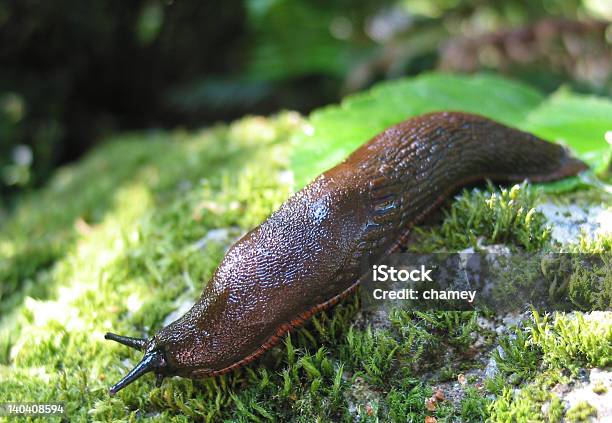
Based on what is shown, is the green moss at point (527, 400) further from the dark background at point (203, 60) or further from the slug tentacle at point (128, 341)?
the dark background at point (203, 60)

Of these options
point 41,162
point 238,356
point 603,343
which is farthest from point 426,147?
point 41,162

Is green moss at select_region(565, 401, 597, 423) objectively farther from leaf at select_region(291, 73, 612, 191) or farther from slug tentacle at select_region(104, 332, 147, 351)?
slug tentacle at select_region(104, 332, 147, 351)

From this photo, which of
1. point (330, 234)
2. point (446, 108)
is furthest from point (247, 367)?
point (446, 108)

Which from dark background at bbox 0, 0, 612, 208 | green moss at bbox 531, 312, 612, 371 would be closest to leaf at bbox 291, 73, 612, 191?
green moss at bbox 531, 312, 612, 371

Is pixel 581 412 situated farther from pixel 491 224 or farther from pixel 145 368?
pixel 145 368

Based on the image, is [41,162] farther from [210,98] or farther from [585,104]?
[585,104]

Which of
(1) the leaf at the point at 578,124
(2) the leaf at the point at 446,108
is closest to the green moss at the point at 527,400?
(2) the leaf at the point at 446,108
